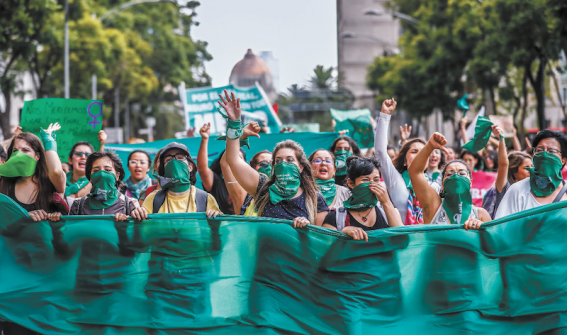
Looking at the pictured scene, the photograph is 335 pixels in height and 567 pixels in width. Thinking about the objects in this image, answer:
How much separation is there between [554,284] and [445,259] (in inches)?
23.9

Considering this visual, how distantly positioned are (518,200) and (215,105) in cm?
799

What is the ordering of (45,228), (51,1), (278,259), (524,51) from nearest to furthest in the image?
(278,259), (45,228), (51,1), (524,51)

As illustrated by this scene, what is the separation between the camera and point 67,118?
26.1ft

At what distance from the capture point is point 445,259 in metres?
4.12

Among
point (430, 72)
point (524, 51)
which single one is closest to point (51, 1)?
point (524, 51)

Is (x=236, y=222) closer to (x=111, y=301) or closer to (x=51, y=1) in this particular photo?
(x=111, y=301)

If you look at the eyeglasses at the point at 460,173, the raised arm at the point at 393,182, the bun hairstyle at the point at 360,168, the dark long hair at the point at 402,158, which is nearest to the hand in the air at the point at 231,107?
the bun hairstyle at the point at 360,168

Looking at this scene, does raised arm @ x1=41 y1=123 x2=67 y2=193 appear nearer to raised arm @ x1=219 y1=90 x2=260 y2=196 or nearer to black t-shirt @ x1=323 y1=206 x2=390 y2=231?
→ raised arm @ x1=219 y1=90 x2=260 y2=196

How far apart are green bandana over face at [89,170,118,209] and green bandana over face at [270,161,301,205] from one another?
1145 mm

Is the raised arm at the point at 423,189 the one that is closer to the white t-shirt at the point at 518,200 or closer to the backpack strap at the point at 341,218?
the white t-shirt at the point at 518,200

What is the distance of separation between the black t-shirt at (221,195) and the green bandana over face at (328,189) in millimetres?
853

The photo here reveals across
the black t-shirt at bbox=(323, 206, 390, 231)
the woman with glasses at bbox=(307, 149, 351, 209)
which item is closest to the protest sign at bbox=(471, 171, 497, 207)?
the woman with glasses at bbox=(307, 149, 351, 209)

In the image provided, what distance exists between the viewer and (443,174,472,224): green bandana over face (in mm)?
4531

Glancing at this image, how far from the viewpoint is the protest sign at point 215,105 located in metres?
A: 12.3
